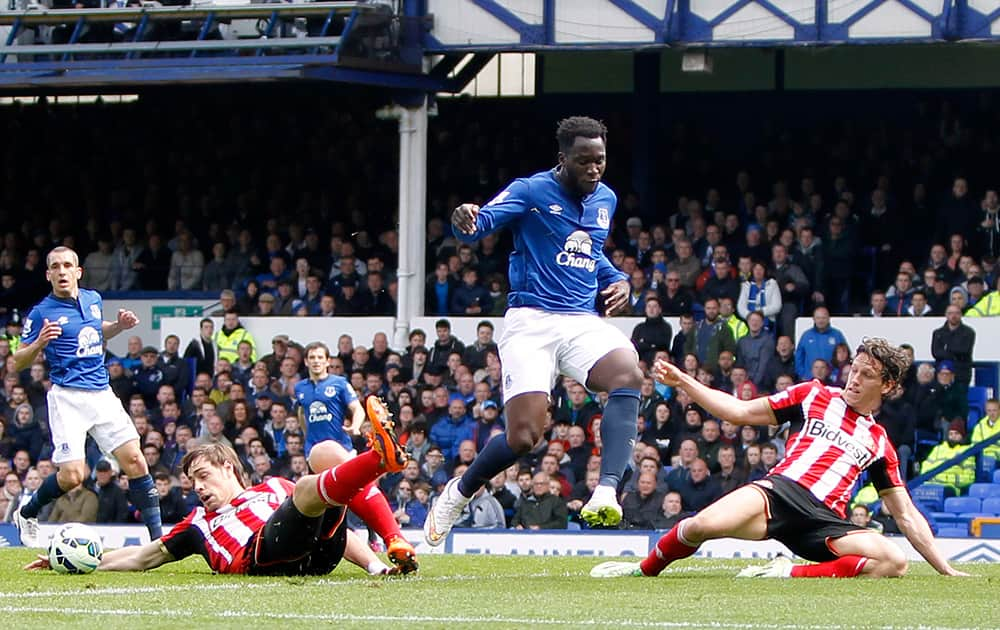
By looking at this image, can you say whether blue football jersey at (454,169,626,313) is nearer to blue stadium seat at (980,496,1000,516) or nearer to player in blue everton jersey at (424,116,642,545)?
player in blue everton jersey at (424,116,642,545)

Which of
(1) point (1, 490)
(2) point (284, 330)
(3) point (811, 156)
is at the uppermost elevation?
(3) point (811, 156)

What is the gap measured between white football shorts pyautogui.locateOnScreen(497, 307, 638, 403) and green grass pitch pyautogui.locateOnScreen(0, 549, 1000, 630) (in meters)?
1.11

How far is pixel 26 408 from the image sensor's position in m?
22.2

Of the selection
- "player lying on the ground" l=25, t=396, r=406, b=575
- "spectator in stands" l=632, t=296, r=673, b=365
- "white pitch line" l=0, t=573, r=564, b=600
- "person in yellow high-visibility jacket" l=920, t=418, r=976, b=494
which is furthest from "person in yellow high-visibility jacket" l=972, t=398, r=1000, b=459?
"player lying on the ground" l=25, t=396, r=406, b=575

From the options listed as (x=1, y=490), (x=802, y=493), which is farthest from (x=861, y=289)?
(x=802, y=493)

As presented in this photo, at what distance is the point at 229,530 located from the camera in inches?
415

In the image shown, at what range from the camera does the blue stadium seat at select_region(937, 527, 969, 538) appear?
17.9m

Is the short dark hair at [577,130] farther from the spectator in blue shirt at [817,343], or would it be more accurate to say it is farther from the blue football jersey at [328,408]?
the spectator in blue shirt at [817,343]

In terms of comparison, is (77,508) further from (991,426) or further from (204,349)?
(991,426)

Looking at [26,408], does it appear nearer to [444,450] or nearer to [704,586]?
[444,450]

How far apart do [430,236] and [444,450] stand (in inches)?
200

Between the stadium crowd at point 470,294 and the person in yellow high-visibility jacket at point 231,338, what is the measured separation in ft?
0.12

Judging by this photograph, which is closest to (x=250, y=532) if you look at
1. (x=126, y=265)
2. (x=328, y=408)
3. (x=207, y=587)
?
(x=207, y=587)

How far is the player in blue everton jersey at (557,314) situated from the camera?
10.4 metres
